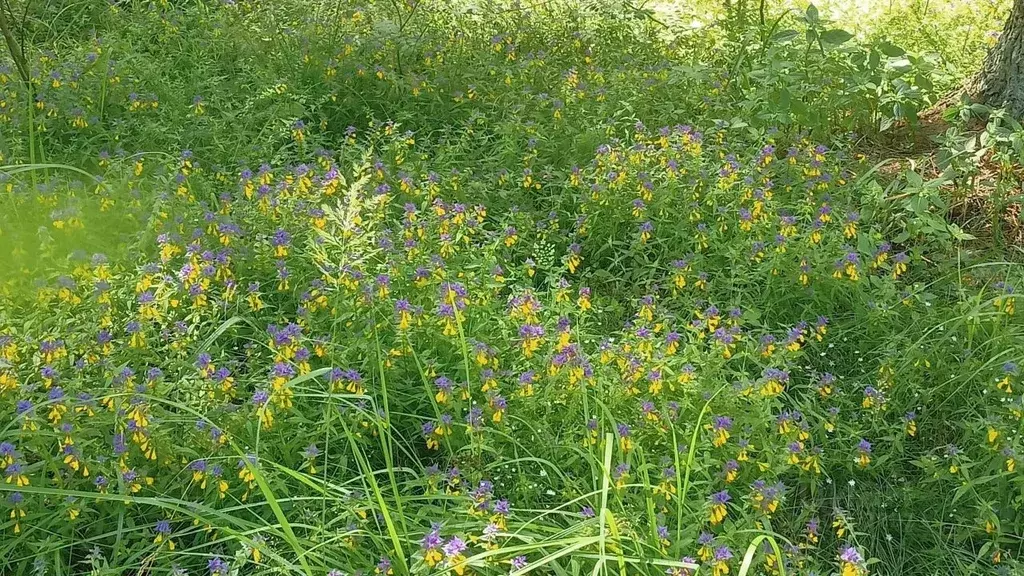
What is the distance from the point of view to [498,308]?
287 cm

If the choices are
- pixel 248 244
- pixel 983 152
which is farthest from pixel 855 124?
pixel 248 244

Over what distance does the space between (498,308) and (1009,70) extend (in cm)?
283

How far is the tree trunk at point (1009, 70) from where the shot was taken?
4145mm

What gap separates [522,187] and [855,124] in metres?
1.66

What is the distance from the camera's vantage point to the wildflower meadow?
7.29 ft

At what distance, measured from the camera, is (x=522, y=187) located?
3818 mm

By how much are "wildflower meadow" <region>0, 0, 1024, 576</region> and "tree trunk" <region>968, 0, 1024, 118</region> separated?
5 centimetres

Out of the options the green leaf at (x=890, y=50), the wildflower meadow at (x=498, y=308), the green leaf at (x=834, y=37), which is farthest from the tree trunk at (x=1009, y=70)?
the green leaf at (x=834, y=37)

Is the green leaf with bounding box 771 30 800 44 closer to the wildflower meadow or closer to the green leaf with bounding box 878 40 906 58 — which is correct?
the wildflower meadow

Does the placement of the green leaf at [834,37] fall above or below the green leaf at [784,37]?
above

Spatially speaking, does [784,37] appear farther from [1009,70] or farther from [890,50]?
[1009,70]

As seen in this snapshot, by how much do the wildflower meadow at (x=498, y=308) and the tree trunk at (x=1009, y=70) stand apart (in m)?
0.05

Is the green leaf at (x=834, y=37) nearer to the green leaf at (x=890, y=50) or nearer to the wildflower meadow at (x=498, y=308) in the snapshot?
the wildflower meadow at (x=498, y=308)

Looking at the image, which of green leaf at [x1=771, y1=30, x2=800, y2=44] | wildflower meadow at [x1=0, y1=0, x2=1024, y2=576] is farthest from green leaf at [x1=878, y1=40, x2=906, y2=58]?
green leaf at [x1=771, y1=30, x2=800, y2=44]
